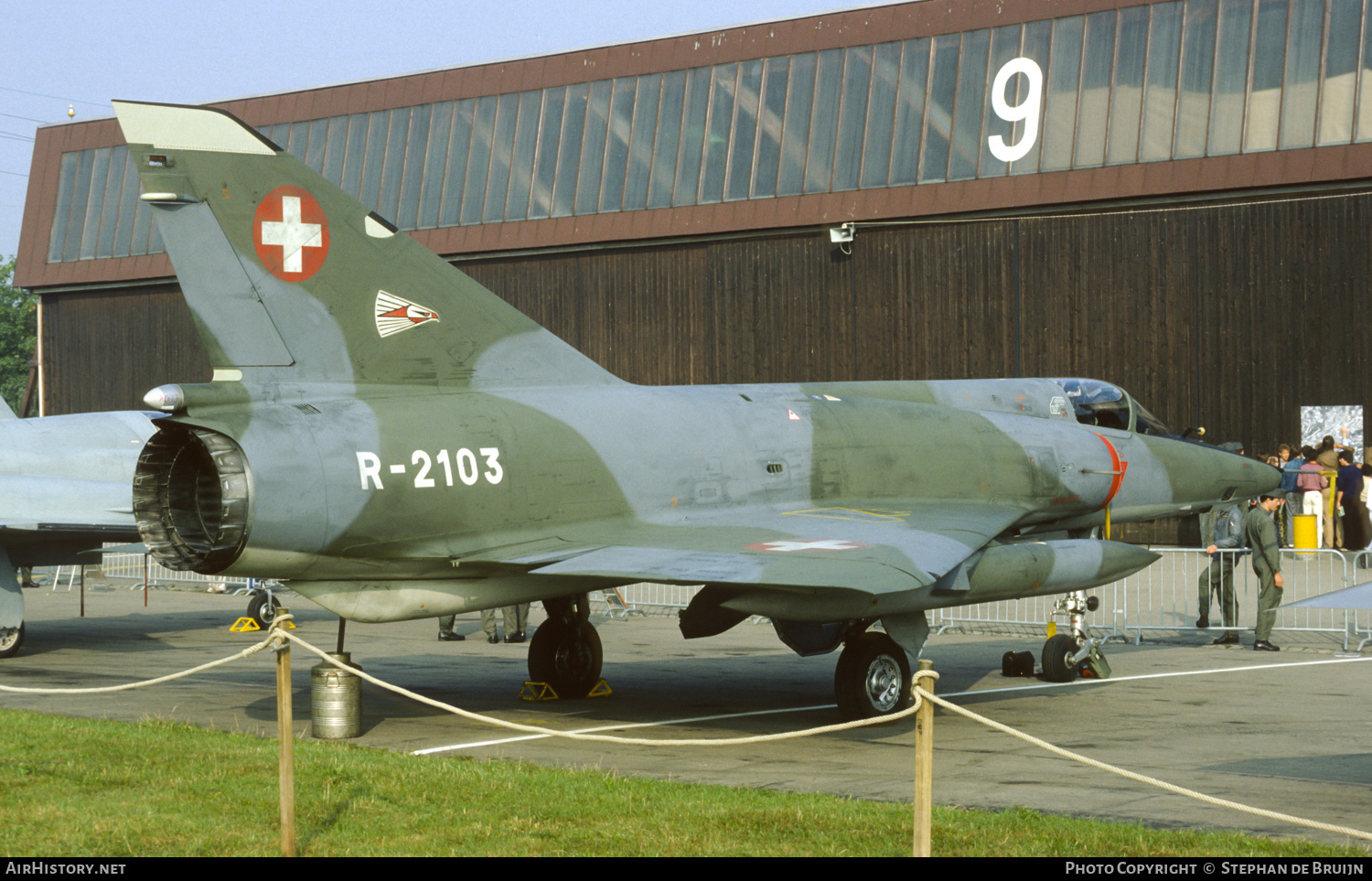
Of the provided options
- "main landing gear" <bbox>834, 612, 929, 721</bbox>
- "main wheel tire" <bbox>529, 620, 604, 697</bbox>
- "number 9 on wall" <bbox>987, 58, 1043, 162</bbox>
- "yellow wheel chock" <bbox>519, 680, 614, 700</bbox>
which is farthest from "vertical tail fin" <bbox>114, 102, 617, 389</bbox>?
"number 9 on wall" <bbox>987, 58, 1043, 162</bbox>

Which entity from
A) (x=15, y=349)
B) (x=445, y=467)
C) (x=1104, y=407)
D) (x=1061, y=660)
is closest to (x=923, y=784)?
(x=445, y=467)

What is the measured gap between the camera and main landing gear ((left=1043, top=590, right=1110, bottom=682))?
49.3ft

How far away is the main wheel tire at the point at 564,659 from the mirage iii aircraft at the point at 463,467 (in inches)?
1.6

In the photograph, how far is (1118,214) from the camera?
31891mm

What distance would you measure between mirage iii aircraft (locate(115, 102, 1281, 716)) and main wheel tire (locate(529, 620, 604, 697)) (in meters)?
0.04

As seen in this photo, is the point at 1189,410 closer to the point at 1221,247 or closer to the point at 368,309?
the point at 1221,247

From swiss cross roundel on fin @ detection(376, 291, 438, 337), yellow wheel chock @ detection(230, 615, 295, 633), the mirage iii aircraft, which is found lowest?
yellow wheel chock @ detection(230, 615, 295, 633)

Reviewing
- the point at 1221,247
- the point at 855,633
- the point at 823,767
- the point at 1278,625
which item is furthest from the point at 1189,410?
the point at 823,767

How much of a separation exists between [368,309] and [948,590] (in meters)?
5.38

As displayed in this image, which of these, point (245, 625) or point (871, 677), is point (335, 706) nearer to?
point (871, 677)

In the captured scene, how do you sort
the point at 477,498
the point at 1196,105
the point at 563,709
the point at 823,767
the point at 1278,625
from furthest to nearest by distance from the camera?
the point at 1196,105 → the point at 1278,625 → the point at 563,709 → the point at 477,498 → the point at 823,767

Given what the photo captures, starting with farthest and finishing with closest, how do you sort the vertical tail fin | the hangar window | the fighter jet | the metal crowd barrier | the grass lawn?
the hangar window < the metal crowd barrier < the fighter jet < the vertical tail fin < the grass lawn

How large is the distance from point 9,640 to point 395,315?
9.65m

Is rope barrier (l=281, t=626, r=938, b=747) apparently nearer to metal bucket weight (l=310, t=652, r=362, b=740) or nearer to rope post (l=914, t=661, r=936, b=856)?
rope post (l=914, t=661, r=936, b=856)
